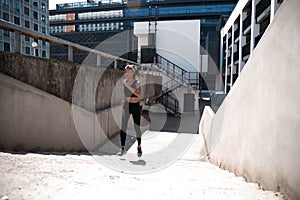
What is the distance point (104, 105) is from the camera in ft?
20.6

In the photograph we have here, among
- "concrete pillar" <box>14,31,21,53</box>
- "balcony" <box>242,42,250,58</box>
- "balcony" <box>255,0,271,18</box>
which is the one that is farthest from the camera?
"balcony" <box>242,42,250,58</box>

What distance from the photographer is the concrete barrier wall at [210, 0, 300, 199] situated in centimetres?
173

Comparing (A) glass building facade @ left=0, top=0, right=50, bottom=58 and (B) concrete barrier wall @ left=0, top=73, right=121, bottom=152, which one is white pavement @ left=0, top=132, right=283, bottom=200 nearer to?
(B) concrete barrier wall @ left=0, top=73, right=121, bottom=152

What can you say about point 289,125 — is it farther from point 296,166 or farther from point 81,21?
point 81,21

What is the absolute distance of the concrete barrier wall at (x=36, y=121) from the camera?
373 cm

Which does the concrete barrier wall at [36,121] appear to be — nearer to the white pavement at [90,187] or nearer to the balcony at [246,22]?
the white pavement at [90,187]

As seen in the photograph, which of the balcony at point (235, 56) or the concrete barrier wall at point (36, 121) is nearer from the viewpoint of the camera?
the concrete barrier wall at point (36, 121)

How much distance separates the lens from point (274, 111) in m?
2.06

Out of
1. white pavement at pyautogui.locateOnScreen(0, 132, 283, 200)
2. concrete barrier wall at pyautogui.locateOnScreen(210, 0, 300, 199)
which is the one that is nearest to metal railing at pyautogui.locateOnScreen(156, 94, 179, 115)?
concrete barrier wall at pyautogui.locateOnScreen(210, 0, 300, 199)

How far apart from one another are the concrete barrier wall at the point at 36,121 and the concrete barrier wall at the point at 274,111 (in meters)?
3.35

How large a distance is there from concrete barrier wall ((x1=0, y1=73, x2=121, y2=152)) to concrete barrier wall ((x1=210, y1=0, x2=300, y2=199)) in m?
3.35

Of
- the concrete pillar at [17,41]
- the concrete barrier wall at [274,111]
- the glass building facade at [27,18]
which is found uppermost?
the glass building facade at [27,18]

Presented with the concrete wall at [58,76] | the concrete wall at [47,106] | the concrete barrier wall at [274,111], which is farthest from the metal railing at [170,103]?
the concrete barrier wall at [274,111]

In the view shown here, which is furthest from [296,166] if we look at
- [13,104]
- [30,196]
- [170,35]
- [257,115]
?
[170,35]
